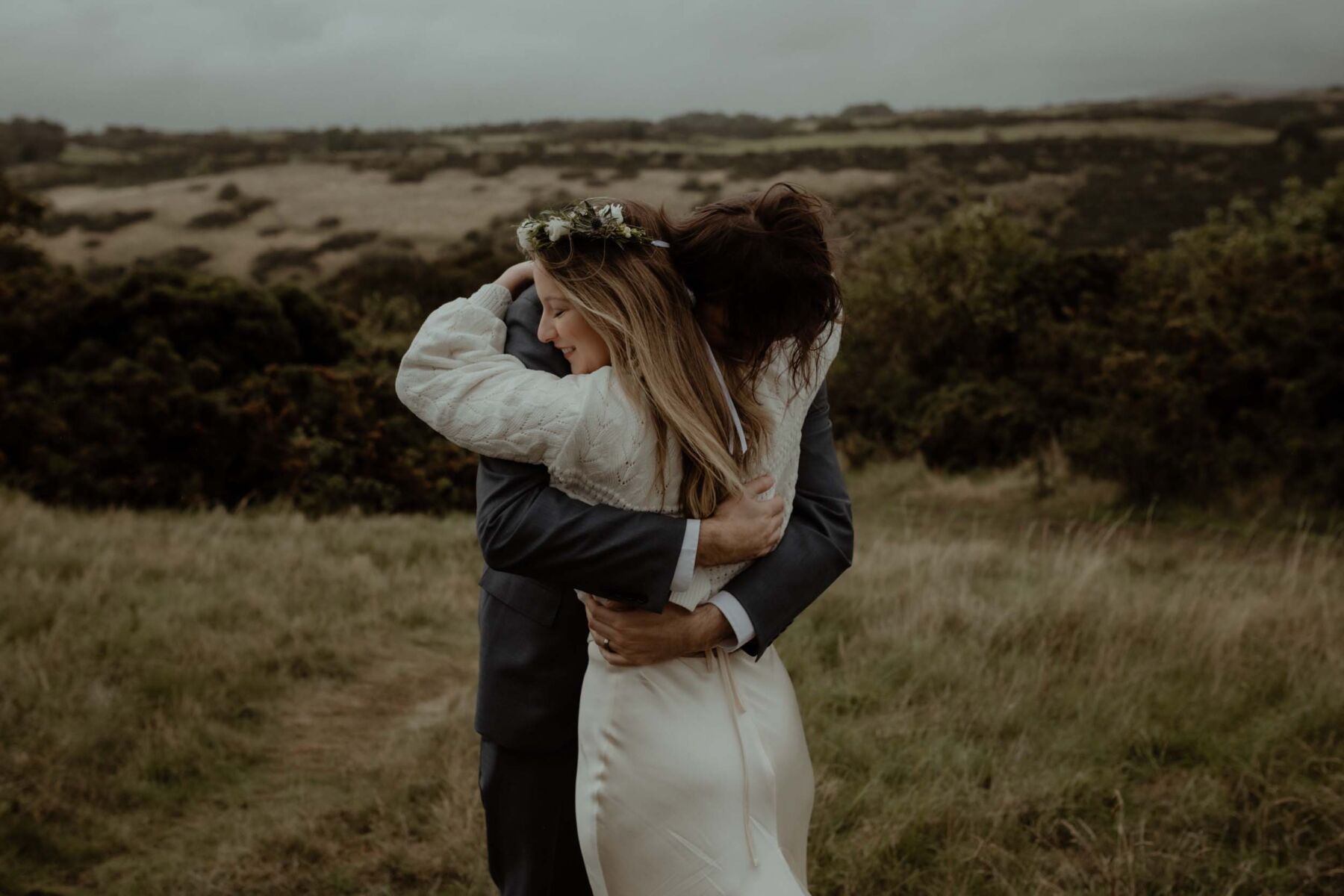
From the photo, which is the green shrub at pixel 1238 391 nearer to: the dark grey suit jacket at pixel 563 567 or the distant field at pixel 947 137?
the dark grey suit jacket at pixel 563 567

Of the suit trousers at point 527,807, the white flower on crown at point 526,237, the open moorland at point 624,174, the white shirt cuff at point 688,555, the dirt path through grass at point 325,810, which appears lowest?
the dirt path through grass at point 325,810

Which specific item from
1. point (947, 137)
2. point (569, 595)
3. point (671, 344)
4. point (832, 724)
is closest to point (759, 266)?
point (671, 344)

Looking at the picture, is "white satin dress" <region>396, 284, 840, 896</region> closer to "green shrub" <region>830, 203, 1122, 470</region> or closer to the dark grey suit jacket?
the dark grey suit jacket

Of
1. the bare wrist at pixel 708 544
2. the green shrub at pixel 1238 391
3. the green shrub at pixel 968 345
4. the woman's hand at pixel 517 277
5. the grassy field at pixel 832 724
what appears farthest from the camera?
the green shrub at pixel 968 345

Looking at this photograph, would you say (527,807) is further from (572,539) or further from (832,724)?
(832,724)

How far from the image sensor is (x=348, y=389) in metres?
10.3

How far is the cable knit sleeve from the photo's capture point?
5.34ft

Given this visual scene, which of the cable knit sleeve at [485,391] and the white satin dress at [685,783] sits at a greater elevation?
the cable knit sleeve at [485,391]

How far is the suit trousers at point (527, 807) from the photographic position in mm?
2043

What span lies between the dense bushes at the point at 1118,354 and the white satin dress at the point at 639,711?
8.74m

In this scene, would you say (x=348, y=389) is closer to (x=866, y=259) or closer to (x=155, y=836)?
(x=155, y=836)

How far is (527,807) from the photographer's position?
204cm

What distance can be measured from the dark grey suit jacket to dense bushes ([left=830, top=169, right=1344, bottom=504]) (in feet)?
27.6

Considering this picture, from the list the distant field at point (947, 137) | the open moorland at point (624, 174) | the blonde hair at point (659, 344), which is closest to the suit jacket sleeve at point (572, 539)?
the blonde hair at point (659, 344)
